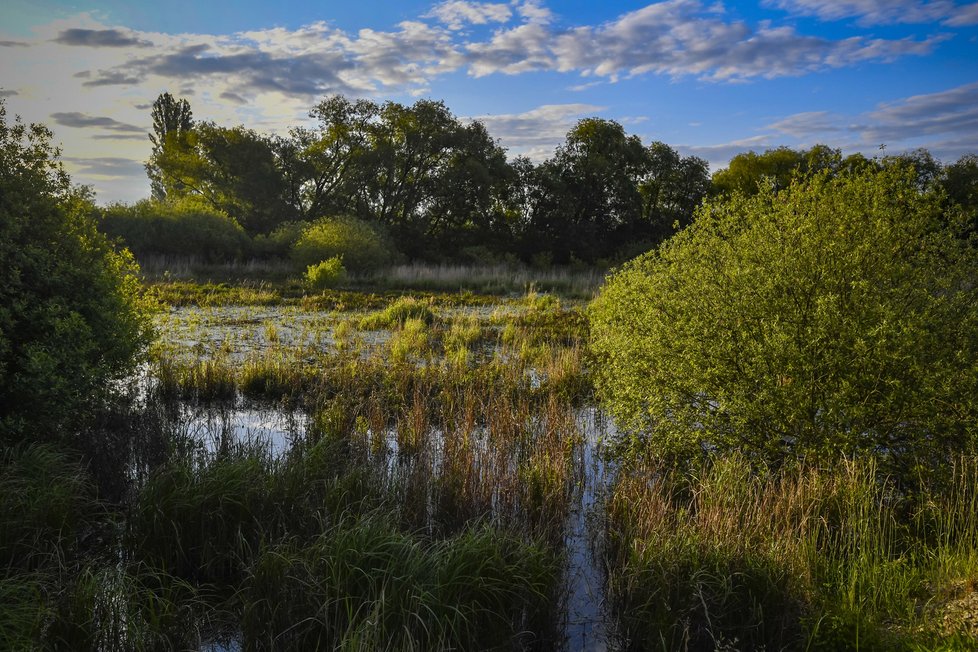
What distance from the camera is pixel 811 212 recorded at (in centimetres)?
652

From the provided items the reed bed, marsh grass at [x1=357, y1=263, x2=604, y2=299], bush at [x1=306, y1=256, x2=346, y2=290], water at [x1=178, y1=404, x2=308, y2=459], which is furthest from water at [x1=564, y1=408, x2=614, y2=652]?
bush at [x1=306, y1=256, x2=346, y2=290]

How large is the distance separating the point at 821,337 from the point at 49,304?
7012mm

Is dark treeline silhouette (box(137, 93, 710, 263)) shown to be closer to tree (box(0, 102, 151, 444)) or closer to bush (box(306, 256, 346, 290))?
bush (box(306, 256, 346, 290))

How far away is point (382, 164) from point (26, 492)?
3690 centimetres

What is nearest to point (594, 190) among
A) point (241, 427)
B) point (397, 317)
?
point (397, 317)

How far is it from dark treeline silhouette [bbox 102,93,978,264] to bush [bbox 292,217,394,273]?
8249mm

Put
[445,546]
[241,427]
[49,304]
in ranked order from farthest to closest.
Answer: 1. [241,427]
2. [49,304]
3. [445,546]

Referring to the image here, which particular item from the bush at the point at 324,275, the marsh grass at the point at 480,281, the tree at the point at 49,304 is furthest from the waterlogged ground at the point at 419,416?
the marsh grass at the point at 480,281

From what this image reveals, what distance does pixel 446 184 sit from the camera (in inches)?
1604

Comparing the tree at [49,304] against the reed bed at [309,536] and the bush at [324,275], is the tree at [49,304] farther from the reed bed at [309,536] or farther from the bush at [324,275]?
the bush at [324,275]

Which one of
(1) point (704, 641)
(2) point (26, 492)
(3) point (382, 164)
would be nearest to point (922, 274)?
(1) point (704, 641)

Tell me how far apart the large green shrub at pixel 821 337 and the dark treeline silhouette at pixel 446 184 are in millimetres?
32279

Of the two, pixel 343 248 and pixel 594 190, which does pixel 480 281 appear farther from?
pixel 594 190

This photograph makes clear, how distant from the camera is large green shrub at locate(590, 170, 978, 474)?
5.88 meters
